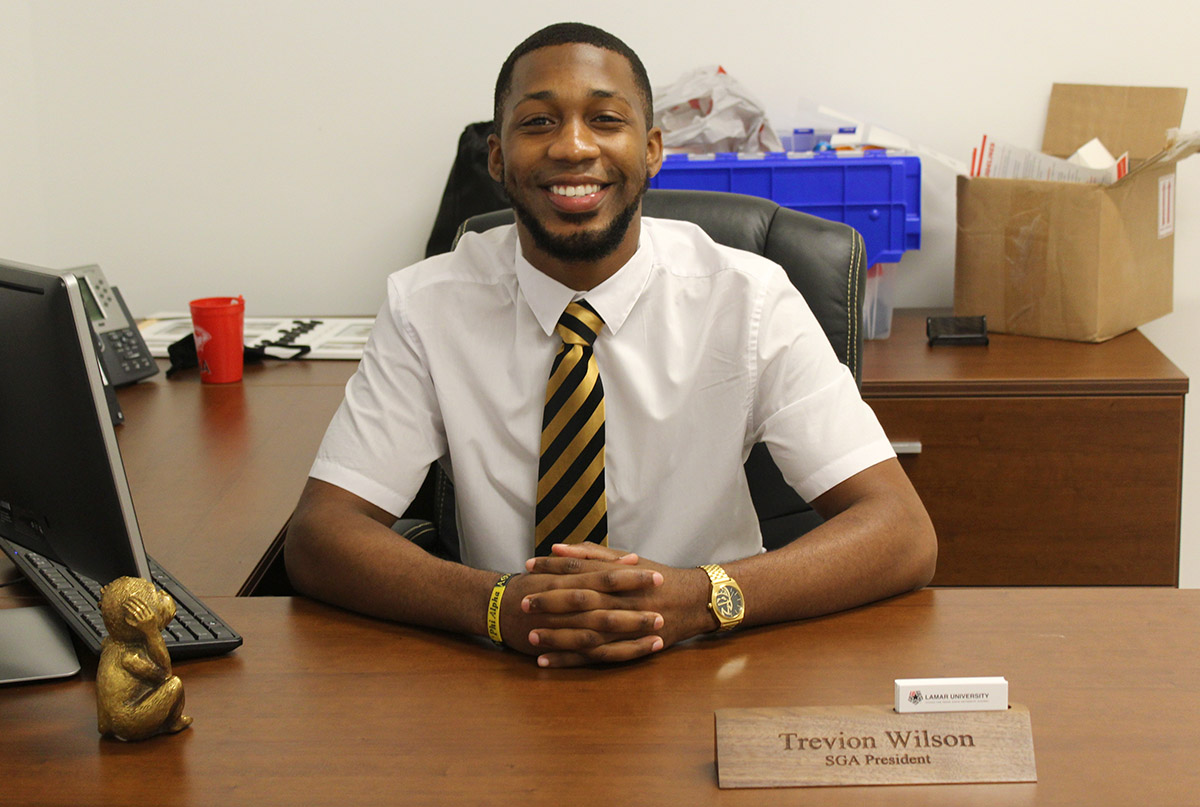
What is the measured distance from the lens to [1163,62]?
2.40 m

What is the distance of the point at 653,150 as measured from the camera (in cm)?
150

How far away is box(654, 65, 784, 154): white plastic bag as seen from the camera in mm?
2330

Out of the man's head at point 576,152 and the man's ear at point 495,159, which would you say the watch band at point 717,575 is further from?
the man's ear at point 495,159

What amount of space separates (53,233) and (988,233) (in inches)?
83.4

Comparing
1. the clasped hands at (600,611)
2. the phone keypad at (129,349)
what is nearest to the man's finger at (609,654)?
the clasped hands at (600,611)

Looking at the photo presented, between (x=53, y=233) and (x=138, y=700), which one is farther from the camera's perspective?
(x=53, y=233)

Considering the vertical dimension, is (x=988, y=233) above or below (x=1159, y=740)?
above

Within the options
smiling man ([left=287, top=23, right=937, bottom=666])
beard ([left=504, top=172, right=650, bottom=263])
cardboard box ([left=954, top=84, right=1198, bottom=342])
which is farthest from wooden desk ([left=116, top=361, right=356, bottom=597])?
cardboard box ([left=954, top=84, right=1198, bottom=342])

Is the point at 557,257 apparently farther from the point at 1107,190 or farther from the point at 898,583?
the point at 1107,190

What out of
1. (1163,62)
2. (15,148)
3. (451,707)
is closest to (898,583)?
(451,707)

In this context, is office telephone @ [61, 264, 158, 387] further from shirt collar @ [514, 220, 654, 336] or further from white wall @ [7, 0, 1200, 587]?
shirt collar @ [514, 220, 654, 336]

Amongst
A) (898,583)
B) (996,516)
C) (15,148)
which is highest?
(15,148)

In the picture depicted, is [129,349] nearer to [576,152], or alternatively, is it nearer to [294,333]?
[294,333]

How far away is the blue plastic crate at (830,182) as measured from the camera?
226 centimetres
